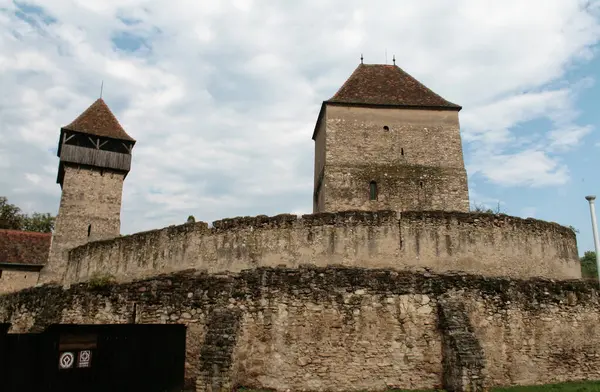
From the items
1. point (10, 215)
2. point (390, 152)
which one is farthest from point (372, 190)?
point (10, 215)

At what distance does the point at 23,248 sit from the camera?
3117 centimetres

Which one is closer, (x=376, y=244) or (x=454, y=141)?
(x=376, y=244)

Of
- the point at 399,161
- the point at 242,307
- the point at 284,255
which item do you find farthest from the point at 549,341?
the point at 399,161

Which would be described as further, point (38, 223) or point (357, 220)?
point (38, 223)

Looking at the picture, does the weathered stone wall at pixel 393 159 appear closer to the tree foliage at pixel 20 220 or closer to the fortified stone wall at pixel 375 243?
the fortified stone wall at pixel 375 243

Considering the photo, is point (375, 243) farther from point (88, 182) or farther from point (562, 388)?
point (88, 182)

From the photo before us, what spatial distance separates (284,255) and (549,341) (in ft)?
26.0

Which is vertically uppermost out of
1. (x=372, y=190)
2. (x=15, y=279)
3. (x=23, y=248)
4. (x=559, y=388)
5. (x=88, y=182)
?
(x=88, y=182)

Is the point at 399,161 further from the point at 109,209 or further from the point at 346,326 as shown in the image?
the point at 109,209

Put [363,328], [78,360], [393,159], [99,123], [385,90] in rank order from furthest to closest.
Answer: [99,123], [385,90], [393,159], [363,328], [78,360]

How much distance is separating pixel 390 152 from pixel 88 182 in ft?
67.6

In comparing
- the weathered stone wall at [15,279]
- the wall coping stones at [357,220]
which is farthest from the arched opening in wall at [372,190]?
the weathered stone wall at [15,279]

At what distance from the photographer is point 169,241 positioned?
17188 mm

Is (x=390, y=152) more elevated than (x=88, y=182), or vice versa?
(x=88, y=182)
